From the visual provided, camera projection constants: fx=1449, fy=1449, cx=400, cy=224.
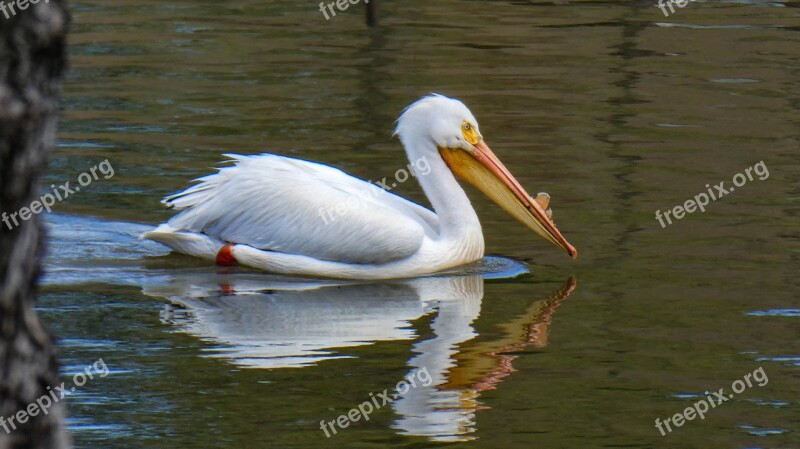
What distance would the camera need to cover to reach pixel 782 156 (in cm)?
848

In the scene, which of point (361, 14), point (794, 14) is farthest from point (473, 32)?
point (794, 14)

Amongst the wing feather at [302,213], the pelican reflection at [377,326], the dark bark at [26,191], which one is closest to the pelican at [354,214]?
the wing feather at [302,213]

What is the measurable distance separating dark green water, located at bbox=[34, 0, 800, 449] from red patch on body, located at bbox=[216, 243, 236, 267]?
77mm

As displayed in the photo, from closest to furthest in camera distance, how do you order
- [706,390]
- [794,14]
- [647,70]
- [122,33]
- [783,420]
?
[783,420]
[706,390]
[647,70]
[122,33]
[794,14]

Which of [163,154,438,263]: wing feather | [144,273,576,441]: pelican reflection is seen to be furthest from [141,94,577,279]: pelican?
[144,273,576,441]: pelican reflection

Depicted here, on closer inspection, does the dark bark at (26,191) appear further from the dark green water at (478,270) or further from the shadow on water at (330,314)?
the shadow on water at (330,314)

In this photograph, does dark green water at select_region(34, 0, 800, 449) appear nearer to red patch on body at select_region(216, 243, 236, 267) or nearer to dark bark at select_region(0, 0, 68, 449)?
red patch on body at select_region(216, 243, 236, 267)

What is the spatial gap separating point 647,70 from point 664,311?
5532mm

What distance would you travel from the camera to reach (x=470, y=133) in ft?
22.1

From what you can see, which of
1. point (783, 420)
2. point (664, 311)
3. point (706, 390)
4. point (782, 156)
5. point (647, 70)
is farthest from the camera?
point (647, 70)

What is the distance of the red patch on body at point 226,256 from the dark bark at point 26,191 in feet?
14.1

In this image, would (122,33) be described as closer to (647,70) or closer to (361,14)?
(361,14)

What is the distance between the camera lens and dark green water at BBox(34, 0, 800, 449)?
4.70m

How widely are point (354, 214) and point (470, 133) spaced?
75cm
